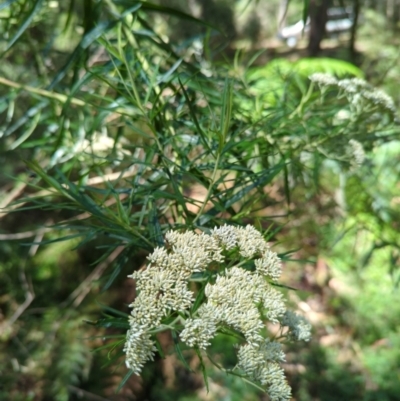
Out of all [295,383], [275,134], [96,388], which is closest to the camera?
[275,134]

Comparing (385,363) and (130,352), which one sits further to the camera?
(385,363)

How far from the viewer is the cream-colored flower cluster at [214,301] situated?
1.10 ft

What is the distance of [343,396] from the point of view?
1905 millimetres

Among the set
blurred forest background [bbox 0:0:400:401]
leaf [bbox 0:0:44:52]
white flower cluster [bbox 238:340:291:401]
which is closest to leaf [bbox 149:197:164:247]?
blurred forest background [bbox 0:0:400:401]

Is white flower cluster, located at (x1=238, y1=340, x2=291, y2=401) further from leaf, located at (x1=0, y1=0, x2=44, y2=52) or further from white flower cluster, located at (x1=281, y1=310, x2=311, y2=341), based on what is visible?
leaf, located at (x1=0, y1=0, x2=44, y2=52)

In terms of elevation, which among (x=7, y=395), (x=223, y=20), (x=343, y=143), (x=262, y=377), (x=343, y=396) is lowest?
(x=343, y=396)

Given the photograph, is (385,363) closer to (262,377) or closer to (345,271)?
(345,271)

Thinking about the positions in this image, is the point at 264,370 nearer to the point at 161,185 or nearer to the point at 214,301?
the point at 214,301

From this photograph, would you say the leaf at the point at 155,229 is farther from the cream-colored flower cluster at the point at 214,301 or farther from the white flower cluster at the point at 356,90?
the white flower cluster at the point at 356,90

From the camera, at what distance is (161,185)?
50 centimetres

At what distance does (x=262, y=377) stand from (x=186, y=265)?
10cm

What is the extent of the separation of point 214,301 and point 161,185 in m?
0.19

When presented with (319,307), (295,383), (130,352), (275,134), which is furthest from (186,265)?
(319,307)

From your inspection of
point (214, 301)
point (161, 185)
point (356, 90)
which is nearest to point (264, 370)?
point (214, 301)
